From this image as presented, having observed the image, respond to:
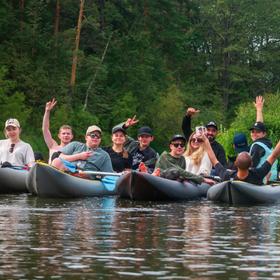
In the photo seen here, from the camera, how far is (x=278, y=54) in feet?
272

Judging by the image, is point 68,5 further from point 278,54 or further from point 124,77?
point 278,54

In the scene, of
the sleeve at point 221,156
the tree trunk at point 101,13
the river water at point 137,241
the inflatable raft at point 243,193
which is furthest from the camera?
the tree trunk at point 101,13

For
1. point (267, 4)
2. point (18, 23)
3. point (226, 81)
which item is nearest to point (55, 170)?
point (18, 23)

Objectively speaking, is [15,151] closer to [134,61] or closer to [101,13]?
[101,13]

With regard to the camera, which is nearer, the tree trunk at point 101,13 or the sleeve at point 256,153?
the sleeve at point 256,153

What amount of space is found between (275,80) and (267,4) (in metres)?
6.30

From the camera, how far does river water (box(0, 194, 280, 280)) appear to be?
10.3 metres

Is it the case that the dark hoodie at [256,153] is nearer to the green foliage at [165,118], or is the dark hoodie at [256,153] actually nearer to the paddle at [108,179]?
the paddle at [108,179]

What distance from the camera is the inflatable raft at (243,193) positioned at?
18250mm

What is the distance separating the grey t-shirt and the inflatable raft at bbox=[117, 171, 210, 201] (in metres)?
0.66

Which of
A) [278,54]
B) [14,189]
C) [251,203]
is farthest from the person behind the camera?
[278,54]

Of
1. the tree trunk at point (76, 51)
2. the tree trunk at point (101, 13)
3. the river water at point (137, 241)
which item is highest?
the tree trunk at point (101, 13)

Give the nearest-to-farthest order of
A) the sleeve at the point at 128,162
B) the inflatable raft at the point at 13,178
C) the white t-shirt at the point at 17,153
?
the sleeve at the point at 128,162 → the inflatable raft at the point at 13,178 → the white t-shirt at the point at 17,153

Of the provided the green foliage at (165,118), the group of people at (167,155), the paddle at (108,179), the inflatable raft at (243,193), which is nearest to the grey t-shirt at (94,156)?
the group of people at (167,155)
